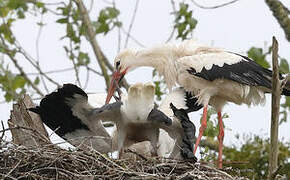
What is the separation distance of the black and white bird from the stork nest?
17 centimetres

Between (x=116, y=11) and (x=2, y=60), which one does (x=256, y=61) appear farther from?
(x=2, y=60)

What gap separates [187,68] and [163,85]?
3.78 ft

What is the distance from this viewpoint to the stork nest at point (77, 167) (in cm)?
616

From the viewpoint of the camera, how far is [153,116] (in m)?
6.85

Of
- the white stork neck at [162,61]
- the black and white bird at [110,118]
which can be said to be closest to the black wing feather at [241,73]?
the white stork neck at [162,61]

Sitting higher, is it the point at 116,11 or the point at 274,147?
the point at 116,11

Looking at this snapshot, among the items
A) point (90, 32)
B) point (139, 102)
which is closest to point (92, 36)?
point (90, 32)

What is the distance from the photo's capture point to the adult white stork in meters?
8.04

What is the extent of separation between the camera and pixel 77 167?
6289mm

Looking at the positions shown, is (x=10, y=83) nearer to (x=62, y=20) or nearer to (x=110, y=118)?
(x=62, y=20)

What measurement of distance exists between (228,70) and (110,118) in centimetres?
154

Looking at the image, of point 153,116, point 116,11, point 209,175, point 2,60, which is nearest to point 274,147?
point 209,175

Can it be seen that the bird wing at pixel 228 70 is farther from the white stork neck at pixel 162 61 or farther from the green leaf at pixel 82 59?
the green leaf at pixel 82 59

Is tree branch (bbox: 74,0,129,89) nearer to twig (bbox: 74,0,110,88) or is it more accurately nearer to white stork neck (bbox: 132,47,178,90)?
twig (bbox: 74,0,110,88)
